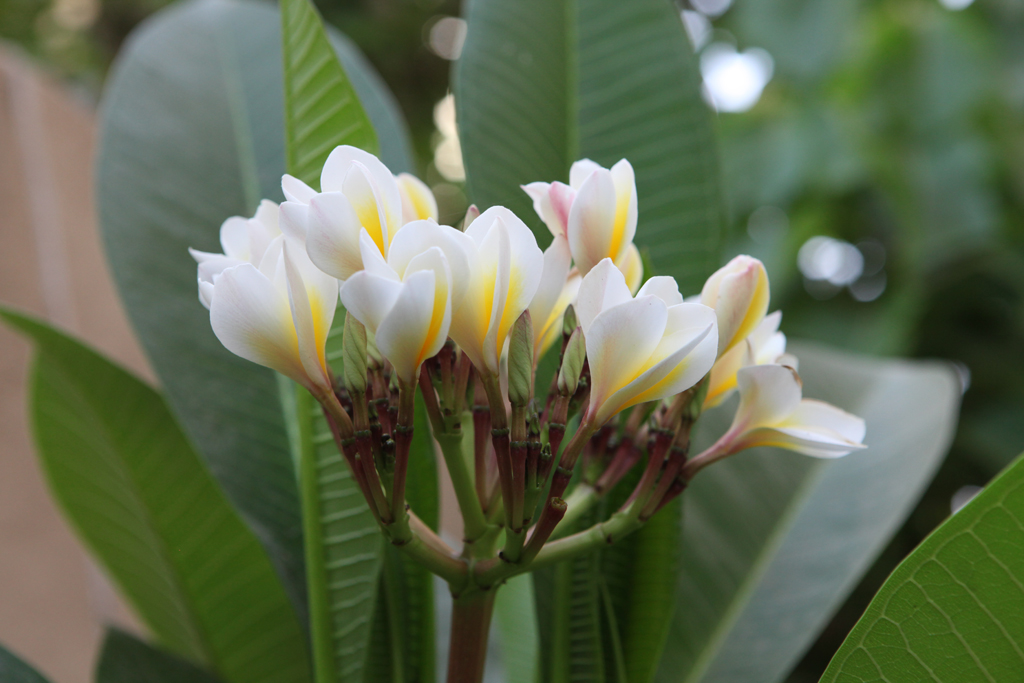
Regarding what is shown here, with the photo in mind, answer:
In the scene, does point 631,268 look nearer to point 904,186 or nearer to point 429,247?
point 429,247

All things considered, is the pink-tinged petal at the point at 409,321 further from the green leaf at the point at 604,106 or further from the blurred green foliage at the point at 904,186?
the blurred green foliage at the point at 904,186

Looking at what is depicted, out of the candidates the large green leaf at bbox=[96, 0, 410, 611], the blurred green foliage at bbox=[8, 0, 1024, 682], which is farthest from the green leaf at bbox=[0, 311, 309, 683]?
the blurred green foliage at bbox=[8, 0, 1024, 682]

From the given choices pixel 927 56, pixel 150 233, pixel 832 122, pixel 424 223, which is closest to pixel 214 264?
pixel 424 223

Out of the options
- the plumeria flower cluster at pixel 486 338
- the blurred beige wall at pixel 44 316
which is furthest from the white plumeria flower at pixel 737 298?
the blurred beige wall at pixel 44 316

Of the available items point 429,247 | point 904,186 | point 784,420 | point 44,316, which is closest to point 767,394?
point 784,420

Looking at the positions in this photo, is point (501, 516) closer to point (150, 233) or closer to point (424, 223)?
point (424, 223)
